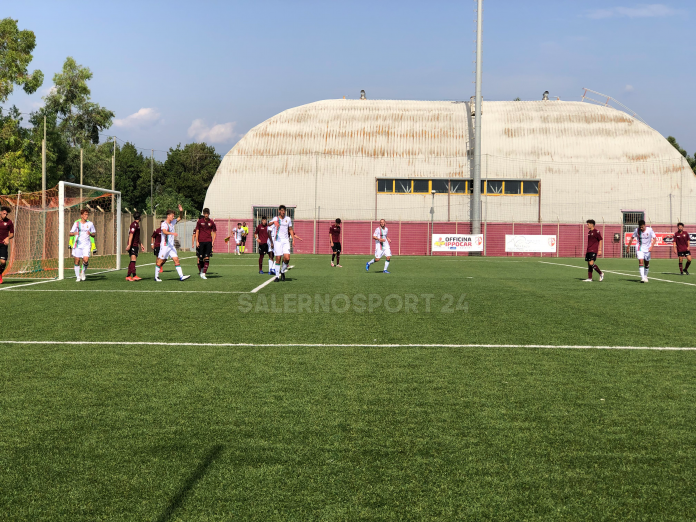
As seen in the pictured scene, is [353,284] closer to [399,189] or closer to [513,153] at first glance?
[399,189]

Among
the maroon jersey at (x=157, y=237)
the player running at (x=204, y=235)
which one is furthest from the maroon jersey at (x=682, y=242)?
the maroon jersey at (x=157, y=237)

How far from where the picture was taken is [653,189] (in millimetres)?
48312

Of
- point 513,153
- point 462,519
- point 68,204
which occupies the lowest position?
point 462,519

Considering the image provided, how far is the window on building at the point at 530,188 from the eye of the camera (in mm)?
48219

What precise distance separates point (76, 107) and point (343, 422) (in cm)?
7424

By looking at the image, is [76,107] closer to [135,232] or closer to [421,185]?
[421,185]

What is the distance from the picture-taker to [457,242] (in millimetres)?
46562

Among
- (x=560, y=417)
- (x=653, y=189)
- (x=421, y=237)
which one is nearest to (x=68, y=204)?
(x=560, y=417)

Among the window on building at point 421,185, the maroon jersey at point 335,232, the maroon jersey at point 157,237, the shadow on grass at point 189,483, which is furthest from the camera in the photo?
the window on building at point 421,185

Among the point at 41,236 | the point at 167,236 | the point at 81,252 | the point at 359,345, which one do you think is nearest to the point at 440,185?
the point at 41,236

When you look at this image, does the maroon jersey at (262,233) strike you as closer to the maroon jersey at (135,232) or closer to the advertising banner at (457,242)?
the maroon jersey at (135,232)

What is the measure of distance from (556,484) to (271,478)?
1715 mm

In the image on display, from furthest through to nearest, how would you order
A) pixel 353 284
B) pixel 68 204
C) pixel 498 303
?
pixel 68 204 < pixel 353 284 < pixel 498 303

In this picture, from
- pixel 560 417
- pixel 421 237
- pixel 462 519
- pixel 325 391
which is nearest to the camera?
pixel 462 519
